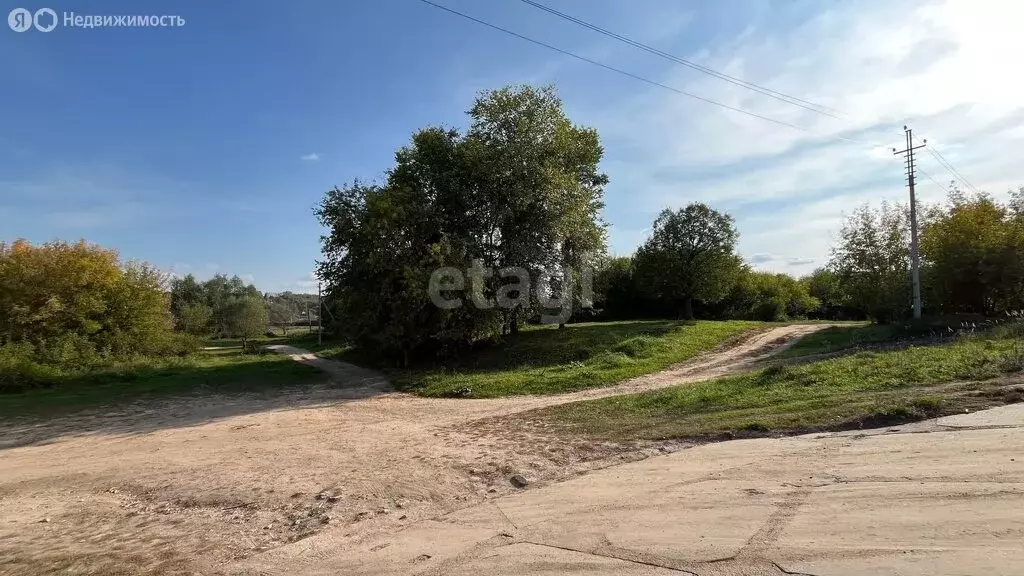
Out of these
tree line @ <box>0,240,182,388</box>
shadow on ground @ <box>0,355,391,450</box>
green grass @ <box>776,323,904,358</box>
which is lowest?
shadow on ground @ <box>0,355,391,450</box>

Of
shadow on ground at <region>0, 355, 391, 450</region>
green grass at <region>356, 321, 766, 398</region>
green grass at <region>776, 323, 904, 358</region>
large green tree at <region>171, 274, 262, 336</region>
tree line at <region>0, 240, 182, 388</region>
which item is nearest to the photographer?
shadow on ground at <region>0, 355, 391, 450</region>

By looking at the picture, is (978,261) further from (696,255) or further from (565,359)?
(565,359)

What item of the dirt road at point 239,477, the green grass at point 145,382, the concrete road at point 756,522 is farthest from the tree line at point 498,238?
the concrete road at point 756,522

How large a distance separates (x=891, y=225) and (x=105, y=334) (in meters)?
44.9

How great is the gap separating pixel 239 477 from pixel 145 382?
1792 centimetres

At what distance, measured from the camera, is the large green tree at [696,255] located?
36.3 metres

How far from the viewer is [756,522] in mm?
5340

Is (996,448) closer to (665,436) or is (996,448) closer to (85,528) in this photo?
(665,436)

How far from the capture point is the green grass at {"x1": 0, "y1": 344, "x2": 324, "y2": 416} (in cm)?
1841

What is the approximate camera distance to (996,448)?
6656 mm

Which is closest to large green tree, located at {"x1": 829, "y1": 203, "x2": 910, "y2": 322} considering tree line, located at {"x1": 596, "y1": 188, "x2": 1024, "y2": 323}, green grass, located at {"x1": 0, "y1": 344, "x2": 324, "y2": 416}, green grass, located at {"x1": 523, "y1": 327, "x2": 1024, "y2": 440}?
tree line, located at {"x1": 596, "y1": 188, "x2": 1024, "y2": 323}

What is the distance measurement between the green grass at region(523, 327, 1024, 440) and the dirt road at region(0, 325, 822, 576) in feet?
5.20

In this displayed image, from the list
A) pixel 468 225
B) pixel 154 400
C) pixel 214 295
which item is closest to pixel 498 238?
pixel 468 225

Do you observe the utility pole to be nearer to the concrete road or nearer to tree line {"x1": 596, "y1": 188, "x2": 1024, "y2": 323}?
tree line {"x1": 596, "y1": 188, "x2": 1024, "y2": 323}
